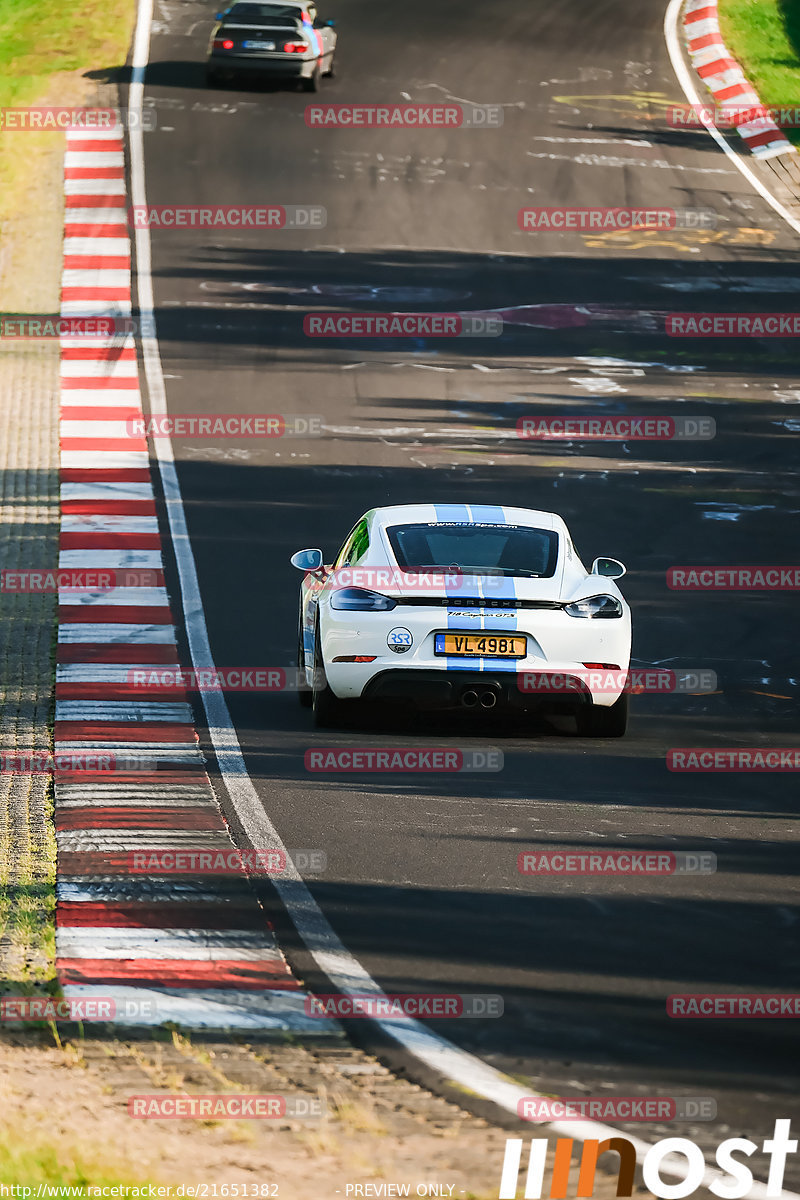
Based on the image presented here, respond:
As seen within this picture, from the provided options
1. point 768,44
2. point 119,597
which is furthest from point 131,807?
point 768,44

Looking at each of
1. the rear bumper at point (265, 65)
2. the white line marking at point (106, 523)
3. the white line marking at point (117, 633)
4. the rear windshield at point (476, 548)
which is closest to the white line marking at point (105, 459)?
the white line marking at point (106, 523)

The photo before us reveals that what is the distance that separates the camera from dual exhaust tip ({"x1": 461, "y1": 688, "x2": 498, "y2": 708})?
10234 mm

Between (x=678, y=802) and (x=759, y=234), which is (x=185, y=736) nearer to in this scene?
(x=678, y=802)

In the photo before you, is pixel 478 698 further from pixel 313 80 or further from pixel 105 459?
pixel 313 80

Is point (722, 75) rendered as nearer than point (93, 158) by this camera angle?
No

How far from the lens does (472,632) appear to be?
10.2 m

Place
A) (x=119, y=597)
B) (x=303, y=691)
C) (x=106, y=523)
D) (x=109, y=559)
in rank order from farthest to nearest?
(x=106, y=523) < (x=109, y=559) < (x=119, y=597) < (x=303, y=691)

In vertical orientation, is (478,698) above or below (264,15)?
below

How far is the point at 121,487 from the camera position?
18500mm

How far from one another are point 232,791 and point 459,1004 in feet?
11.3

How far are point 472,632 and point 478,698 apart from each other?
0.39 metres

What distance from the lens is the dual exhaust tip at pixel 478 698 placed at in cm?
1023

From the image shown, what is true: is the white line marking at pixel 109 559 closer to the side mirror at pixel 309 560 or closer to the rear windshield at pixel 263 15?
the side mirror at pixel 309 560

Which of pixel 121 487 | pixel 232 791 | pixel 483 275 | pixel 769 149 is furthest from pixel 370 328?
pixel 232 791
